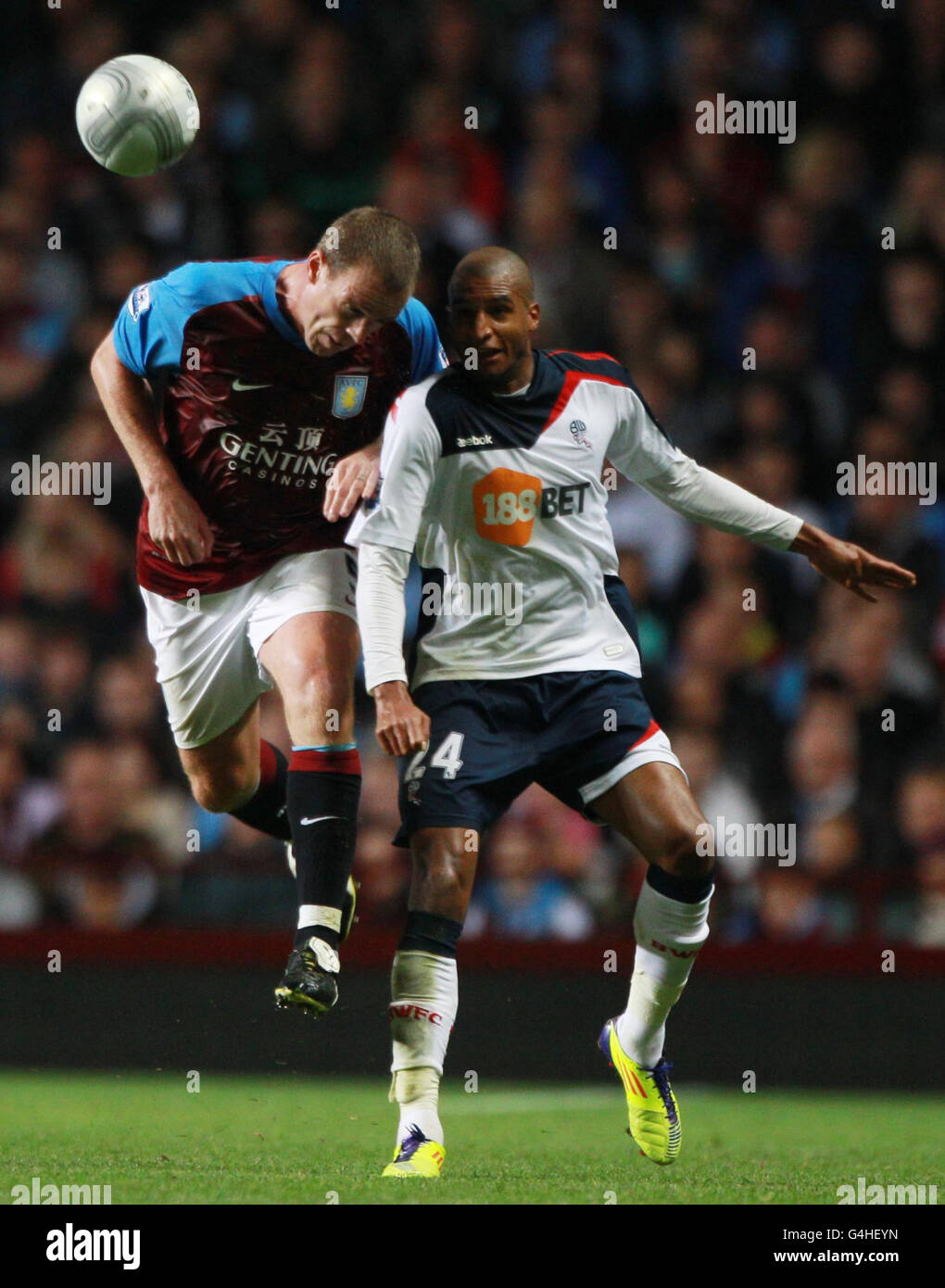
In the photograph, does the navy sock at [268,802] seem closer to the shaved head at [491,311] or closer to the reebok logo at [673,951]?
the reebok logo at [673,951]

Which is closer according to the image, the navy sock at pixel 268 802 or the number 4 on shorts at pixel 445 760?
the number 4 on shorts at pixel 445 760

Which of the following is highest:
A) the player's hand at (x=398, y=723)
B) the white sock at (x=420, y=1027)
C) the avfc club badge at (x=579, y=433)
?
the avfc club badge at (x=579, y=433)

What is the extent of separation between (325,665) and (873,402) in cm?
509

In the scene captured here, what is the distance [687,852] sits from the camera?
4867 millimetres

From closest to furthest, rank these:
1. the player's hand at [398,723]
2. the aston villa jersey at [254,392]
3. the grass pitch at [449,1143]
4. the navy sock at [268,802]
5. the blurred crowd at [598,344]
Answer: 1. the grass pitch at [449,1143]
2. the player's hand at [398,723]
3. the aston villa jersey at [254,392]
4. the navy sock at [268,802]
5. the blurred crowd at [598,344]

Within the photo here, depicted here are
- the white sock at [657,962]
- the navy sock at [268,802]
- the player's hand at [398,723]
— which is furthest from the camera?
the navy sock at [268,802]

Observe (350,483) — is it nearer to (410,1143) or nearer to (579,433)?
(579,433)

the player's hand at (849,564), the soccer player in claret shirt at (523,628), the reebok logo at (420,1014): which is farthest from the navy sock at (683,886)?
the player's hand at (849,564)

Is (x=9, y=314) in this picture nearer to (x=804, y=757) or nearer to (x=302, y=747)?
(x=804, y=757)

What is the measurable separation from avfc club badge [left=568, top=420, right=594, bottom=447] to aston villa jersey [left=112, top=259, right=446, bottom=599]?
1.63 ft

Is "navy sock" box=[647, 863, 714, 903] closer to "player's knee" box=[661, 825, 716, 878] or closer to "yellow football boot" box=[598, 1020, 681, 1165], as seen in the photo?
"player's knee" box=[661, 825, 716, 878]

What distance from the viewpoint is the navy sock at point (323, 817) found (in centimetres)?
494

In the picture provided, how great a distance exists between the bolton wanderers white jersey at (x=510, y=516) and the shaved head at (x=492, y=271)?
0.27 meters

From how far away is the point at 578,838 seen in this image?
325 inches
